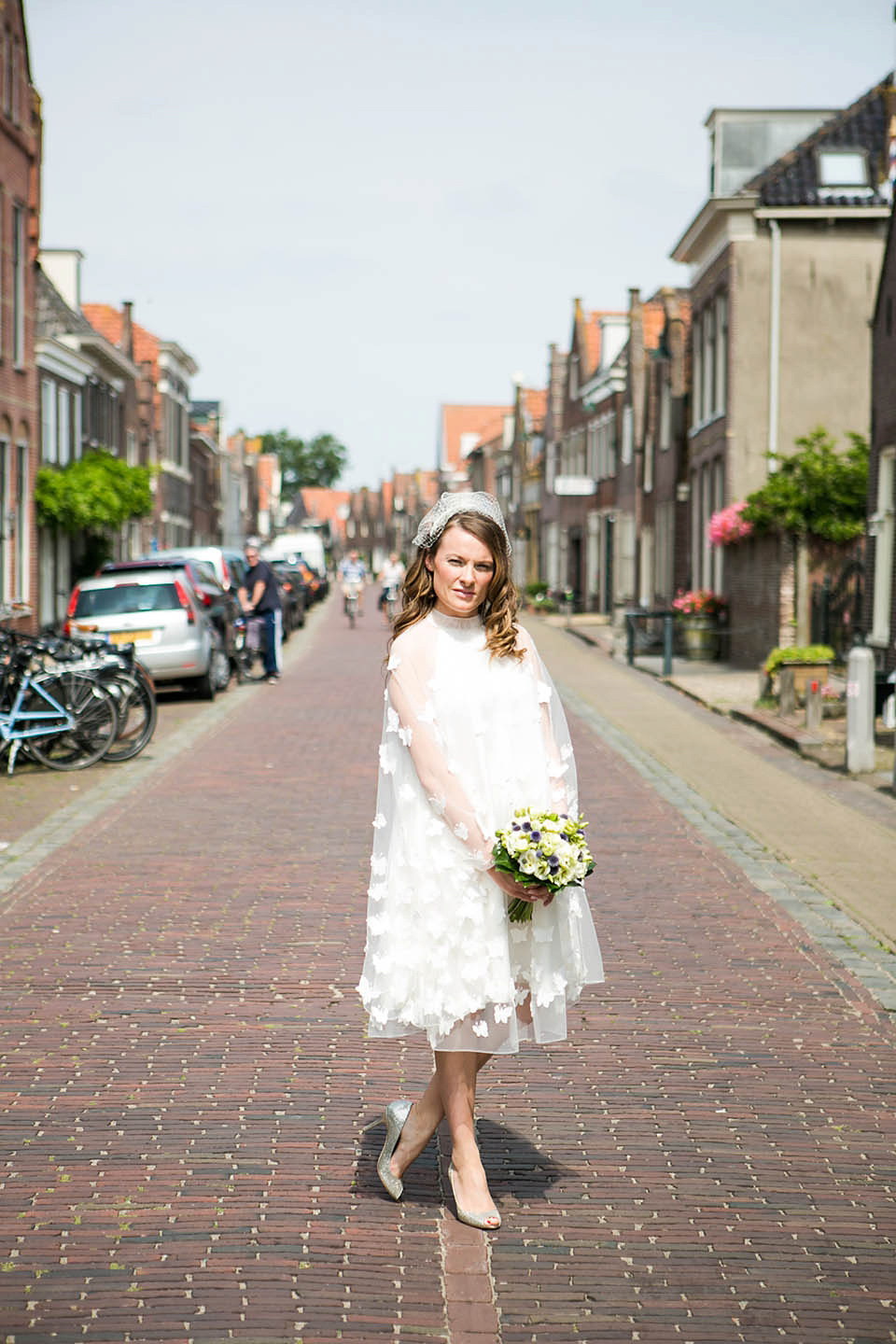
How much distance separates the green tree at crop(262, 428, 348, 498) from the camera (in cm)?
17125

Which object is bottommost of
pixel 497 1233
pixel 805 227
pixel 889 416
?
pixel 497 1233

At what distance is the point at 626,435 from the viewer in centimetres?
4478

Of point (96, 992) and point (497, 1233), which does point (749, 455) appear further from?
point (497, 1233)

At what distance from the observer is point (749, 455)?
29.4 m

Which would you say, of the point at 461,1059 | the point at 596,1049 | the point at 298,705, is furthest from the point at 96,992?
the point at 298,705

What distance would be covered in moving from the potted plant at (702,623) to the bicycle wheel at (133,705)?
1451cm

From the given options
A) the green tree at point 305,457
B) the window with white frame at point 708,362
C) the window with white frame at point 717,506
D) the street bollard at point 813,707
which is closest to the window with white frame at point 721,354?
the window with white frame at point 708,362

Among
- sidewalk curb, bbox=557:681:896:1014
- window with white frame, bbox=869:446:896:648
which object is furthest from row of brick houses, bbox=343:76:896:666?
sidewalk curb, bbox=557:681:896:1014

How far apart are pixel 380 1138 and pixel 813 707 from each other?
11667 mm

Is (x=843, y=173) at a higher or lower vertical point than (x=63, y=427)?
higher

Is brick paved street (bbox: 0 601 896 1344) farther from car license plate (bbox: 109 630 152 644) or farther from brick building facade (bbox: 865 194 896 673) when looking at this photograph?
brick building facade (bbox: 865 194 896 673)

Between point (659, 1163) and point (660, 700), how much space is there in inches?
626

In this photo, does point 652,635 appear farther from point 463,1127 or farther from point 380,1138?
point 463,1127

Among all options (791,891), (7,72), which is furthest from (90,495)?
(791,891)
